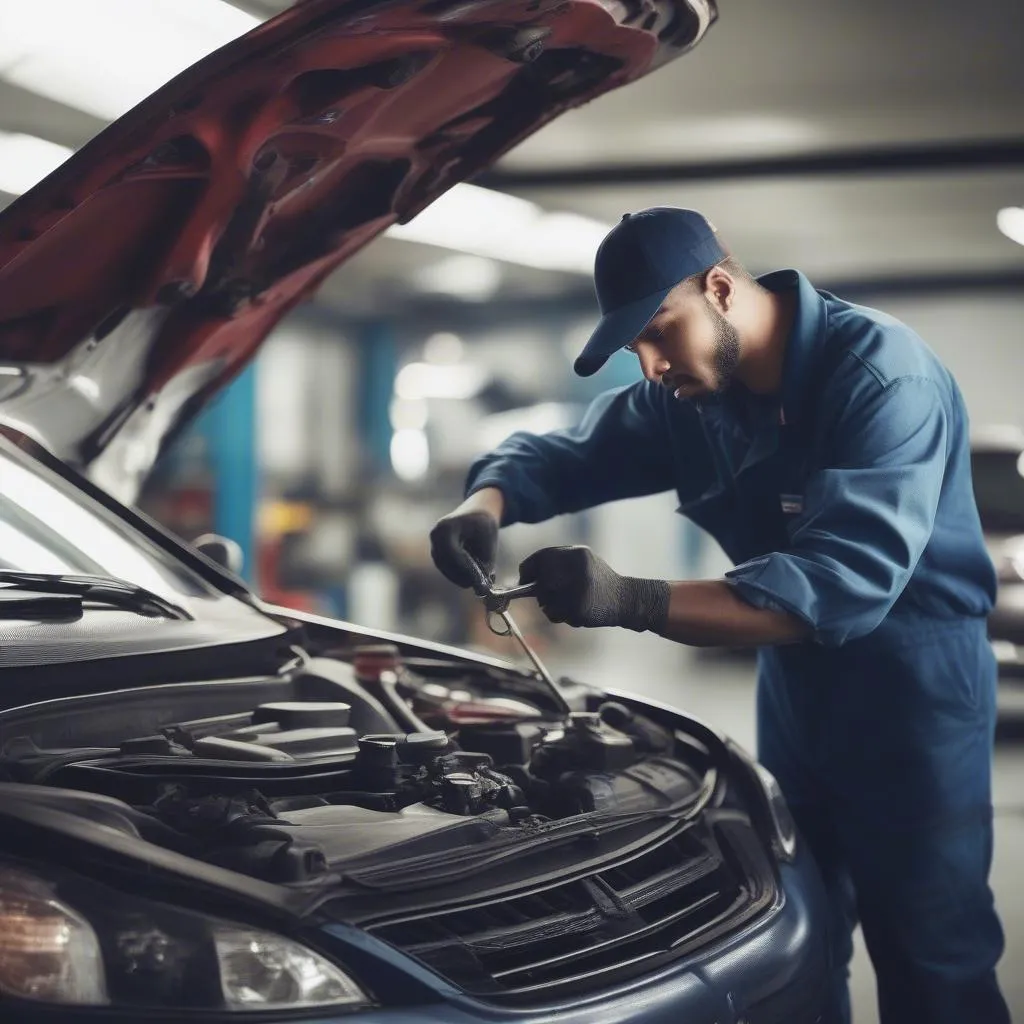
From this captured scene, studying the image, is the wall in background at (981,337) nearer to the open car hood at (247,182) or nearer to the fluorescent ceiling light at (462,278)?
the fluorescent ceiling light at (462,278)

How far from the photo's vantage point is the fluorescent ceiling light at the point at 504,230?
24.6ft

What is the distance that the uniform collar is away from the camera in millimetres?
2066

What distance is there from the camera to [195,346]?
2434 millimetres

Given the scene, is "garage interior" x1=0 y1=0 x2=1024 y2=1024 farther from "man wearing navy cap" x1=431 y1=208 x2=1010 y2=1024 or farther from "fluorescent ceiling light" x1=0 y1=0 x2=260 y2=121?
"man wearing navy cap" x1=431 y1=208 x2=1010 y2=1024

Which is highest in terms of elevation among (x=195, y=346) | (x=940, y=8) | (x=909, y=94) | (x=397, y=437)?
(x=195, y=346)

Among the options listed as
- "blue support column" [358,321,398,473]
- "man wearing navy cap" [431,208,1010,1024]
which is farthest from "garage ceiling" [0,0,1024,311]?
"blue support column" [358,321,398,473]

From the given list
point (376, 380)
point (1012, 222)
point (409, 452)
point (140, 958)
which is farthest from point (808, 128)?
point (409, 452)

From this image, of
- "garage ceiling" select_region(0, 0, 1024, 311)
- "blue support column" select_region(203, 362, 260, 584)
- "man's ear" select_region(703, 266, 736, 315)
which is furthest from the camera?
"blue support column" select_region(203, 362, 260, 584)

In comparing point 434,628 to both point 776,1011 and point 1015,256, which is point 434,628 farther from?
point 776,1011

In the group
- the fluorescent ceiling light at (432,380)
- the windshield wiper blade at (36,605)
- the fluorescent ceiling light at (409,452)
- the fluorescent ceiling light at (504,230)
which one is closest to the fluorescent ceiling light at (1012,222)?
the fluorescent ceiling light at (504,230)

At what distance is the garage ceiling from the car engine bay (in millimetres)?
1541

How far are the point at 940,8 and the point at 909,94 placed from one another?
3.68 ft

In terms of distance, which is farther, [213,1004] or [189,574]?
[189,574]

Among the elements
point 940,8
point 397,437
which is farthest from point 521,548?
point 940,8
